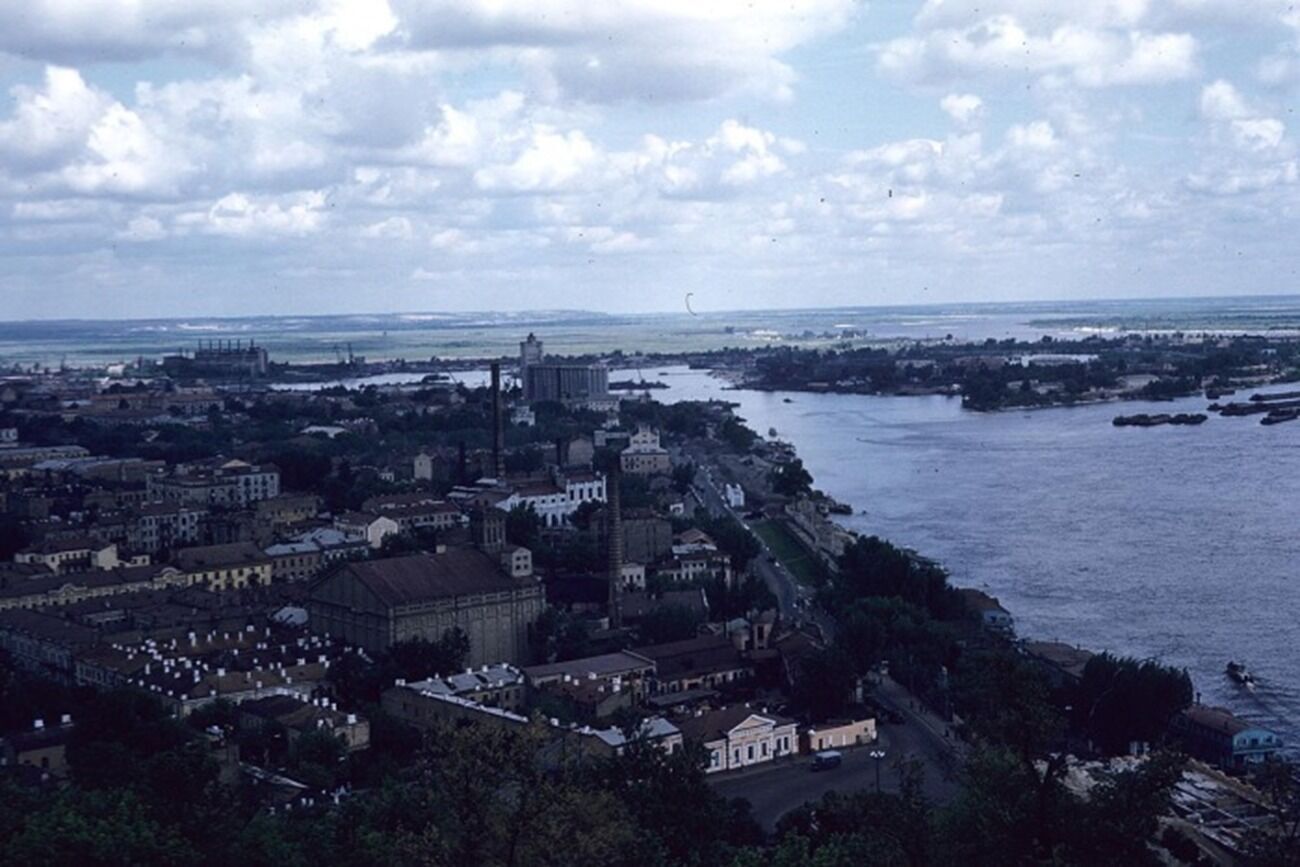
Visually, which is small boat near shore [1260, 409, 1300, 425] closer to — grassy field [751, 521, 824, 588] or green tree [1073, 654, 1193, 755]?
grassy field [751, 521, 824, 588]

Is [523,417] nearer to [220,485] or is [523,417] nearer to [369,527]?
[220,485]

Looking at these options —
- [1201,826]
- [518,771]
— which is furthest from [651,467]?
[518,771]

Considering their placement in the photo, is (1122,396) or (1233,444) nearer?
(1233,444)

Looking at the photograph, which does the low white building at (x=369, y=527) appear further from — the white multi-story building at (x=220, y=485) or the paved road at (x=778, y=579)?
the paved road at (x=778, y=579)

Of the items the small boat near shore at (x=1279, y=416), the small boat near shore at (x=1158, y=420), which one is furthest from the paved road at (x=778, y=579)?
the small boat near shore at (x=1279, y=416)

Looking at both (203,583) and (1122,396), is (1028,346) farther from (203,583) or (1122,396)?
(203,583)

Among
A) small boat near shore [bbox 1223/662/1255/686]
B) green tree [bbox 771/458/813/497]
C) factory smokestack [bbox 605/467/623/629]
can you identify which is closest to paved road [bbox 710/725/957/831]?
small boat near shore [bbox 1223/662/1255/686]

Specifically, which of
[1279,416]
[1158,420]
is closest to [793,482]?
[1158,420]
